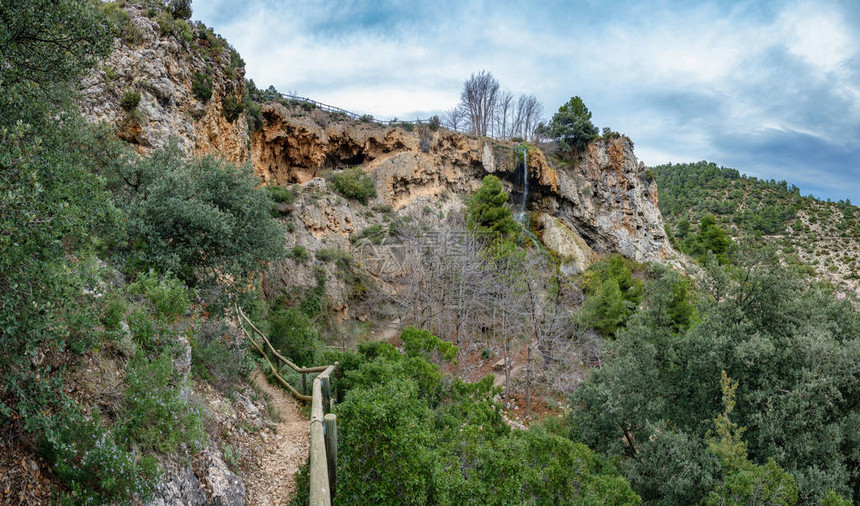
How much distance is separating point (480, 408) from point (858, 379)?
24.0 ft

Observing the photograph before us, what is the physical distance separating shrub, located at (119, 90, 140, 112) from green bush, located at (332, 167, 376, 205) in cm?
1750

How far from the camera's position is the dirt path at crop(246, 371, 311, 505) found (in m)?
5.98

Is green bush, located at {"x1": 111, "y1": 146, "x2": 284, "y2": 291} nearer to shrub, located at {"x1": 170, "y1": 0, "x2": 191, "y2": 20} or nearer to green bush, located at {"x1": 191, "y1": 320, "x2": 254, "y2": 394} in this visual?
green bush, located at {"x1": 191, "y1": 320, "x2": 254, "y2": 394}

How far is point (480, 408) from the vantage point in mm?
8570

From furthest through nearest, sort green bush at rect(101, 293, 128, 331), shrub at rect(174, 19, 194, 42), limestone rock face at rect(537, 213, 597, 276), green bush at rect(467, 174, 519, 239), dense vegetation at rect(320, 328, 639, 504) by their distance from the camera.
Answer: limestone rock face at rect(537, 213, 597, 276) → green bush at rect(467, 174, 519, 239) → shrub at rect(174, 19, 194, 42) → green bush at rect(101, 293, 128, 331) → dense vegetation at rect(320, 328, 639, 504)

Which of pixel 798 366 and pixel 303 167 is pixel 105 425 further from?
pixel 303 167

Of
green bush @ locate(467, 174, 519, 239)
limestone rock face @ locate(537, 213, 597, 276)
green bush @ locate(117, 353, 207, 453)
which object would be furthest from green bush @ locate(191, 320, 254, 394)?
limestone rock face @ locate(537, 213, 597, 276)

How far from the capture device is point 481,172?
41.2 m

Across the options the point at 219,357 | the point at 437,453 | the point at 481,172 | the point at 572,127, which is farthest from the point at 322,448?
the point at 572,127

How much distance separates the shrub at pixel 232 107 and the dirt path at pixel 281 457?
14705 mm

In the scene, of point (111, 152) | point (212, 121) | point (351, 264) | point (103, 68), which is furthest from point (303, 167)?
point (111, 152)

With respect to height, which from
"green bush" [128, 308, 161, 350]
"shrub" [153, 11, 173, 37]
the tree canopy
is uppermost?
the tree canopy

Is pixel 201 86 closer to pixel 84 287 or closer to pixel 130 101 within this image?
pixel 130 101

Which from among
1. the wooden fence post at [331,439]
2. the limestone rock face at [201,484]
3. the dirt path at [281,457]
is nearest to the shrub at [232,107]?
the dirt path at [281,457]
